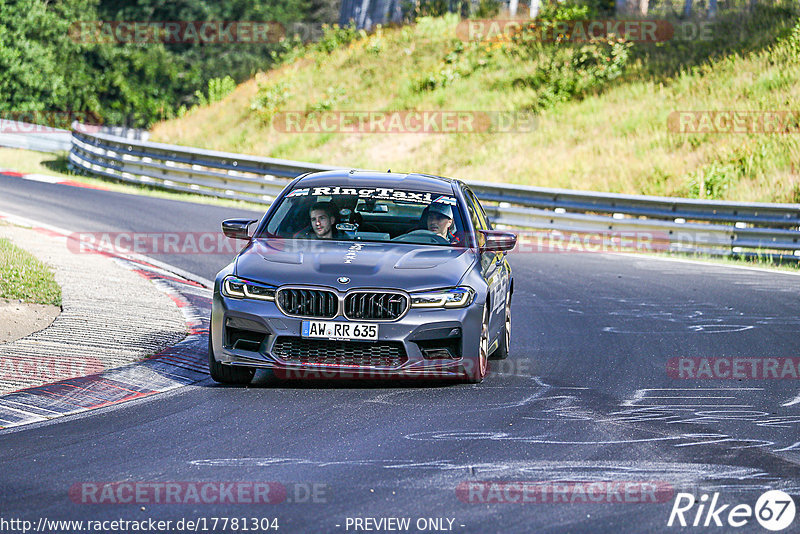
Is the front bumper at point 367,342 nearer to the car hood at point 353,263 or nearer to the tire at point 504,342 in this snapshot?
the car hood at point 353,263

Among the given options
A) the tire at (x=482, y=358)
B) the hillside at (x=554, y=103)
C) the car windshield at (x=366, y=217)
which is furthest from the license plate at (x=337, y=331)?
the hillside at (x=554, y=103)

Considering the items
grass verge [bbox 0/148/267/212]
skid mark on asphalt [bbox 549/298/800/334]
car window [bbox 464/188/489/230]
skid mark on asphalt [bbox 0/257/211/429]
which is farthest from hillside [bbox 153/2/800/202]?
skid mark on asphalt [bbox 0/257/211/429]

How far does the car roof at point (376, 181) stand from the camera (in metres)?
9.86

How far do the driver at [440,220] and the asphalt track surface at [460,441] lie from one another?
1250 millimetres

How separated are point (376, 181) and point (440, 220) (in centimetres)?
75

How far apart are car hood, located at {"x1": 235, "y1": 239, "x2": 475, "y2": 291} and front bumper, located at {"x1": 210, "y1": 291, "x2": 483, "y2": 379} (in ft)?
0.76

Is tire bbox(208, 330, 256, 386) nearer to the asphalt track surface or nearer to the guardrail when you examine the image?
the asphalt track surface

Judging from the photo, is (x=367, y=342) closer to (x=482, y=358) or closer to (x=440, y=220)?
(x=482, y=358)

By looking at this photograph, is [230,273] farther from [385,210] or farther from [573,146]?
[573,146]

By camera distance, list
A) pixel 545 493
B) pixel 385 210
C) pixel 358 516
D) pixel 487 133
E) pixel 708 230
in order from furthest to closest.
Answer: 1. pixel 487 133
2. pixel 708 230
3. pixel 385 210
4. pixel 545 493
5. pixel 358 516

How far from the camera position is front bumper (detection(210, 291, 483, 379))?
26.6 feet

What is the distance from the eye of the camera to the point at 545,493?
5.68 meters

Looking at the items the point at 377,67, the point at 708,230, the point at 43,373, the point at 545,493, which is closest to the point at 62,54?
the point at 377,67

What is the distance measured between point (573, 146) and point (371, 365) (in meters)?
22.5
